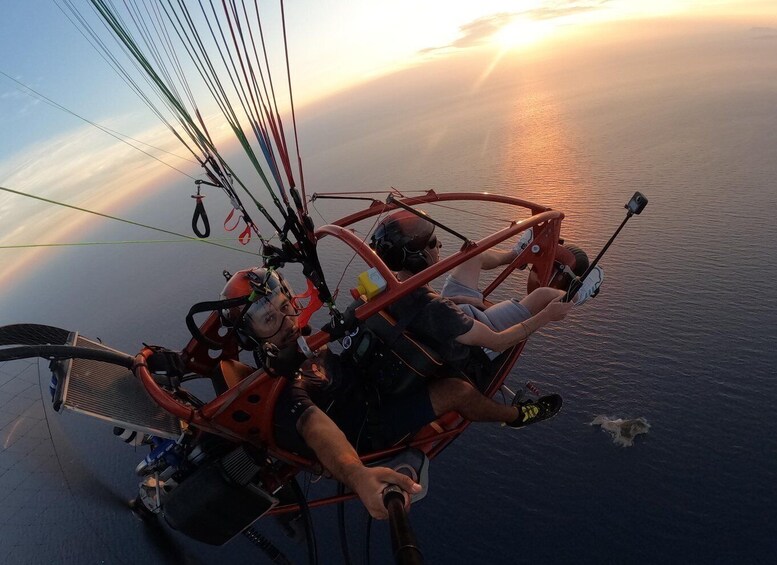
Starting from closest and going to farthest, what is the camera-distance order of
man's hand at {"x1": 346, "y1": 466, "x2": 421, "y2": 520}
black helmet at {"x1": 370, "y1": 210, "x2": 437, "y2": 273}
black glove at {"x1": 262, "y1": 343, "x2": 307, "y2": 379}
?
man's hand at {"x1": 346, "y1": 466, "x2": 421, "y2": 520}, black glove at {"x1": 262, "y1": 343, "x2": 307, "y2": 379}, black helmet at {"x1": 370, "y1": 210, "x2": 437, "y2": 273}

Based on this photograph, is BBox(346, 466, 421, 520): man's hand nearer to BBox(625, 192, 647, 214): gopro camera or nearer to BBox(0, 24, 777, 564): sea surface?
BBox(625, 192, 647, 214): gopro camera

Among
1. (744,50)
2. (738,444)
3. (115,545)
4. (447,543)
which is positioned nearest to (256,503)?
(447,543)

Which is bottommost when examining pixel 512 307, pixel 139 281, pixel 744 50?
pixel 744 50

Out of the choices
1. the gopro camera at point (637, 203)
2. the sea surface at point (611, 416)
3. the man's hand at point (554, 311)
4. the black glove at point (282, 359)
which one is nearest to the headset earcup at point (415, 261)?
the man's hand at point (554, 311)

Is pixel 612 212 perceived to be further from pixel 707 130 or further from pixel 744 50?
pixel 744 50

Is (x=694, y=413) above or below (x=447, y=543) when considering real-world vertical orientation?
below

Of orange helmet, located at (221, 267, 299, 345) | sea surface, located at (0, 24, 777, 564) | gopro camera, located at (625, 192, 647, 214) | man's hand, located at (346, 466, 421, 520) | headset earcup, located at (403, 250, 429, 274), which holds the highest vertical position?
orange helmet, located at (221, 267, 299, 345)

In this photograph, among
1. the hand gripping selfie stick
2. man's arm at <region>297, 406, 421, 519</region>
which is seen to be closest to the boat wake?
the hand gripping selfie stick
